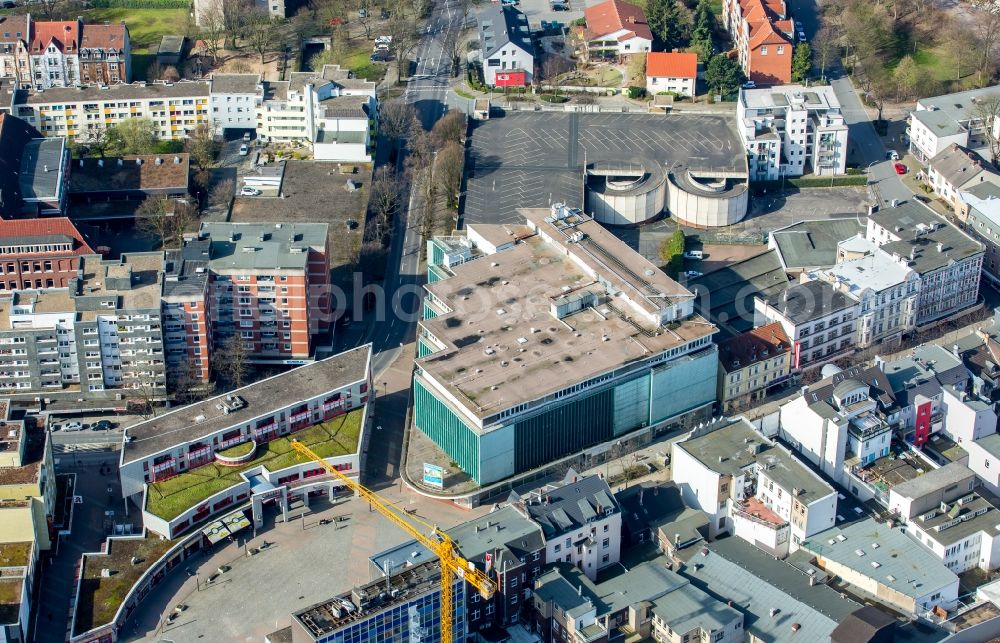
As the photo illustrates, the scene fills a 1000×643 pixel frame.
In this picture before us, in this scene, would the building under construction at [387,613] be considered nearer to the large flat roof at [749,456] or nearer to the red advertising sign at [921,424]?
the large flat roof at [749,456]

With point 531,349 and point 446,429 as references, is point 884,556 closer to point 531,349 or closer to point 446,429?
point 531,349

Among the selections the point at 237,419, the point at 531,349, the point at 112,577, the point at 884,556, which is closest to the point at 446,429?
the point at 531,349

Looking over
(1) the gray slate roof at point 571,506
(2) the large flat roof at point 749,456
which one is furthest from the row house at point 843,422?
(1) the gray slate roof at point 571,506

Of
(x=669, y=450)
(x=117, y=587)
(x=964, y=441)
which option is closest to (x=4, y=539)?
(x=117, y=587)

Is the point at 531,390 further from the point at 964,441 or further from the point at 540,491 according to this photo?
the point at 964,441

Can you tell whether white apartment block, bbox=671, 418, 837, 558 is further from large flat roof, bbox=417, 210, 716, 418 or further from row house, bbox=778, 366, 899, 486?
large flat roof, bbox=417, 210, 716, 418

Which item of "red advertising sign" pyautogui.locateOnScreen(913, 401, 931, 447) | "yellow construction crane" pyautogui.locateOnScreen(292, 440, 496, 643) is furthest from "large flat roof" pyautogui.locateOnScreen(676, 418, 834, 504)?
"yellow construction crane" pyautogui.locateOnScreen(292, 440, 496, 643)
